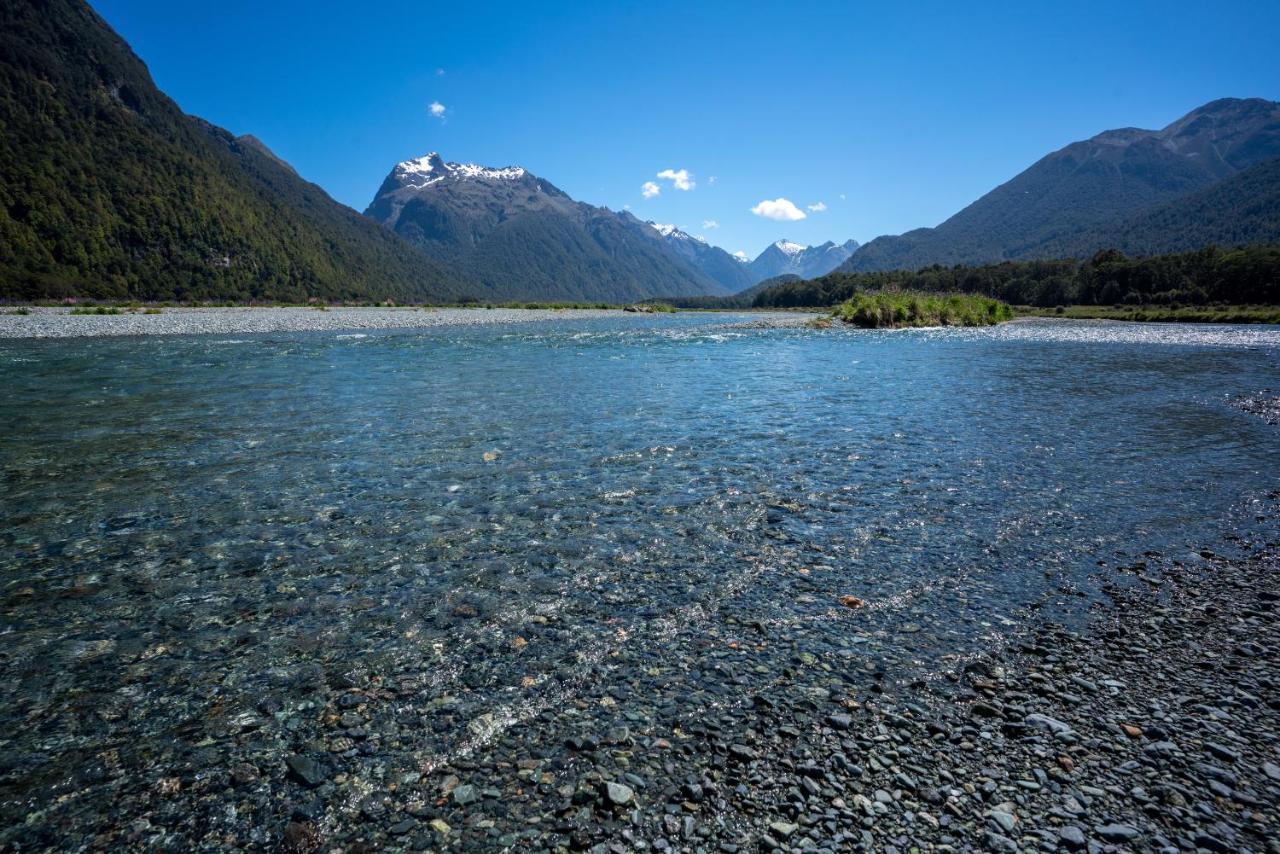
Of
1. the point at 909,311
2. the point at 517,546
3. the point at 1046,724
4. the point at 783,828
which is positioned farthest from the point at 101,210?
the point at 1046,724

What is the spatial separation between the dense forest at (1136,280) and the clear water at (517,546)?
7570cm

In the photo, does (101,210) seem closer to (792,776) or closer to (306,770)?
(306,770)

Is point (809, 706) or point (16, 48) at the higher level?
point (16, 48)

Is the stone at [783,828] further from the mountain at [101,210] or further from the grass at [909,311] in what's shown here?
the mountain at [101,210]

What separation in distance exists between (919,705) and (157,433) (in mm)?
16965

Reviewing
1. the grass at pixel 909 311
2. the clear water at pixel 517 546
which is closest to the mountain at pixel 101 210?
the clear water at pixel 517 546

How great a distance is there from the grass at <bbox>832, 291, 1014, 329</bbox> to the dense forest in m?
11.8

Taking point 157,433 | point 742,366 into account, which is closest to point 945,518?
point 157,433

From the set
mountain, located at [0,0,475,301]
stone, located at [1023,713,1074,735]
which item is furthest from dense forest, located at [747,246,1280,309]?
mountain, located at [0,0,475,301]

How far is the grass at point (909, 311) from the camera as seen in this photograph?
66000 millimetres

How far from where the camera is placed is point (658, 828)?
3715mm

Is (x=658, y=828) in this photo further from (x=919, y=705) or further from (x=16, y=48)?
(x=16, y=48)

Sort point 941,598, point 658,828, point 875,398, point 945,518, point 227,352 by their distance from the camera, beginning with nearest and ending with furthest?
1. point 658,828
2. point 941,598
3. point 945,518
4. point 875,398
5. point 227,352

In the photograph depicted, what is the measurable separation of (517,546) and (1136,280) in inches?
6636
